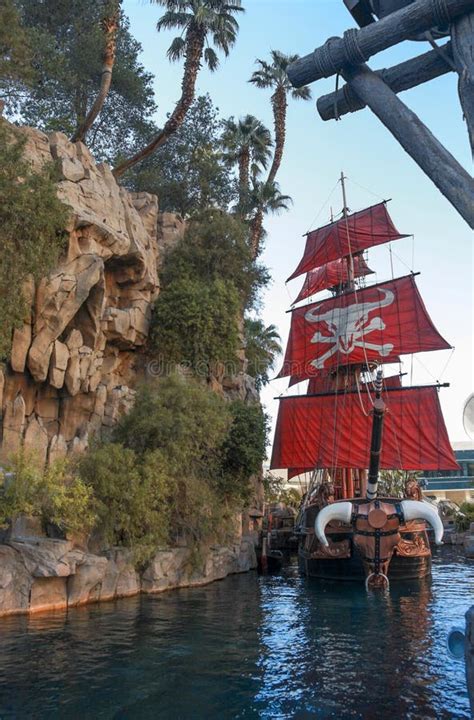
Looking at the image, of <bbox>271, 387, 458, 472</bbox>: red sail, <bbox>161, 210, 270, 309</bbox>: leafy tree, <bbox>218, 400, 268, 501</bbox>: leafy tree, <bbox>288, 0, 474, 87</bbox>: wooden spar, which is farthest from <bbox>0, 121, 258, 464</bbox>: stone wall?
<bbox>288, 0, 474, 87</bbox>: wooden spar

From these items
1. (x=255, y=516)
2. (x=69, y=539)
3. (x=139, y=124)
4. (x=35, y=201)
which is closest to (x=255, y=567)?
(x=255, y=516)

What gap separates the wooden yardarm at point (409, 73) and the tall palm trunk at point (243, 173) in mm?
32978

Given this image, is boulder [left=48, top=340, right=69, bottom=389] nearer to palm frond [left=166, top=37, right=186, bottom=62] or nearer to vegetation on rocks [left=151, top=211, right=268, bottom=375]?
vegetation on rocks [left=151, top=211, right=268, bottom=375]

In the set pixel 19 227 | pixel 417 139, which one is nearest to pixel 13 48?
pixel 19 227

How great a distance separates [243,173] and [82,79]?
11.2 m

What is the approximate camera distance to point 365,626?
14.0 m

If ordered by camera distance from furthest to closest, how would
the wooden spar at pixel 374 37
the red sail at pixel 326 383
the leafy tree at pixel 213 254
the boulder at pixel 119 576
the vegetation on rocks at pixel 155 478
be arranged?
the red sail at pixel 326 383
the leafy tree at pixel 213 254
the boulder at pixel 119 576
the vegetation on rocks at pixel 155 478
the wooden spar at pixel 374 37

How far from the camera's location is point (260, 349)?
1641 inches

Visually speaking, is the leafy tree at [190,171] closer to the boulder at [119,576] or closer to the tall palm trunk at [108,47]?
the tall palm trunk at [108,47]

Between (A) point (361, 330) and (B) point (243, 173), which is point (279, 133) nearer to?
(B) point (243, 173)

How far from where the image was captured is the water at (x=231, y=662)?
25.7ft

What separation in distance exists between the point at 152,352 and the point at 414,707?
21.0m

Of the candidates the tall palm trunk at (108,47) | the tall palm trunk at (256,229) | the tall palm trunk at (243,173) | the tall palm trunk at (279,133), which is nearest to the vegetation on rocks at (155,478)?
the tall palm trunk at (108,47)

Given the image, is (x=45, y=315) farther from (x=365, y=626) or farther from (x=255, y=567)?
(x=255, y=567)
